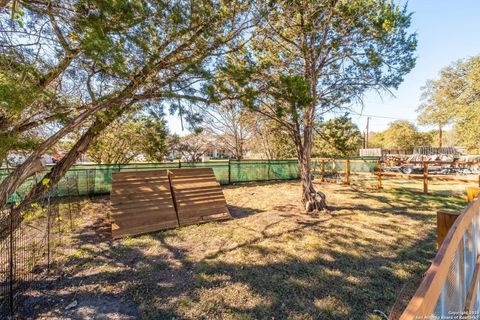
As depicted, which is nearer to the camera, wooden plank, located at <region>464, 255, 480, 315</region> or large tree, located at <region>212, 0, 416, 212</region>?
wooden plank, located at <region>464, 255, 480, 315</region>

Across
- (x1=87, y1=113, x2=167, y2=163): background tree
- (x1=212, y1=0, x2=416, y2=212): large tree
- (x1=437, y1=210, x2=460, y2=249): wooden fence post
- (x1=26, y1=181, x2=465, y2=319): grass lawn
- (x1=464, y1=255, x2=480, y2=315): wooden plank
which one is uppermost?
(x1=212, y1=0, x2=416, y2=212): large tree

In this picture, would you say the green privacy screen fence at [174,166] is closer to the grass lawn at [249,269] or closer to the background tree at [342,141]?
the grass lawn at [249,269]

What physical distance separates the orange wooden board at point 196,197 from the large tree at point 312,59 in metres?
2.46

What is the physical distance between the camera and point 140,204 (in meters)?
5.11

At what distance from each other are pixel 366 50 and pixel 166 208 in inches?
248

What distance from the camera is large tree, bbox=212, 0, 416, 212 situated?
4.36 metres

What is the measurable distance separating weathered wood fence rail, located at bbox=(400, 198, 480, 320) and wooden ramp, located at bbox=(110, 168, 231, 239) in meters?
4.51

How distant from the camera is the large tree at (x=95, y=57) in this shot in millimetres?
2627

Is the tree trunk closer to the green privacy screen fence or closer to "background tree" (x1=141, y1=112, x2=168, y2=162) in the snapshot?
the green privacy screen fence

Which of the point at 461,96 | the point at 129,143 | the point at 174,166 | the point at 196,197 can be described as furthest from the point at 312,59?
the point at 461,96

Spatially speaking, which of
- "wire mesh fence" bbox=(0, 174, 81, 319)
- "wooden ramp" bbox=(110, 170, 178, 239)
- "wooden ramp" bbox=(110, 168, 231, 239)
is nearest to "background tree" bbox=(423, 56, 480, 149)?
"wooden ramp" bbox=(110, 168, 231, 239)

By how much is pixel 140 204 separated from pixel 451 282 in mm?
5200

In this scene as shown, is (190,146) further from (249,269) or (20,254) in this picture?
(249,269)

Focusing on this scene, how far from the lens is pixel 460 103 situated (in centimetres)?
1546
